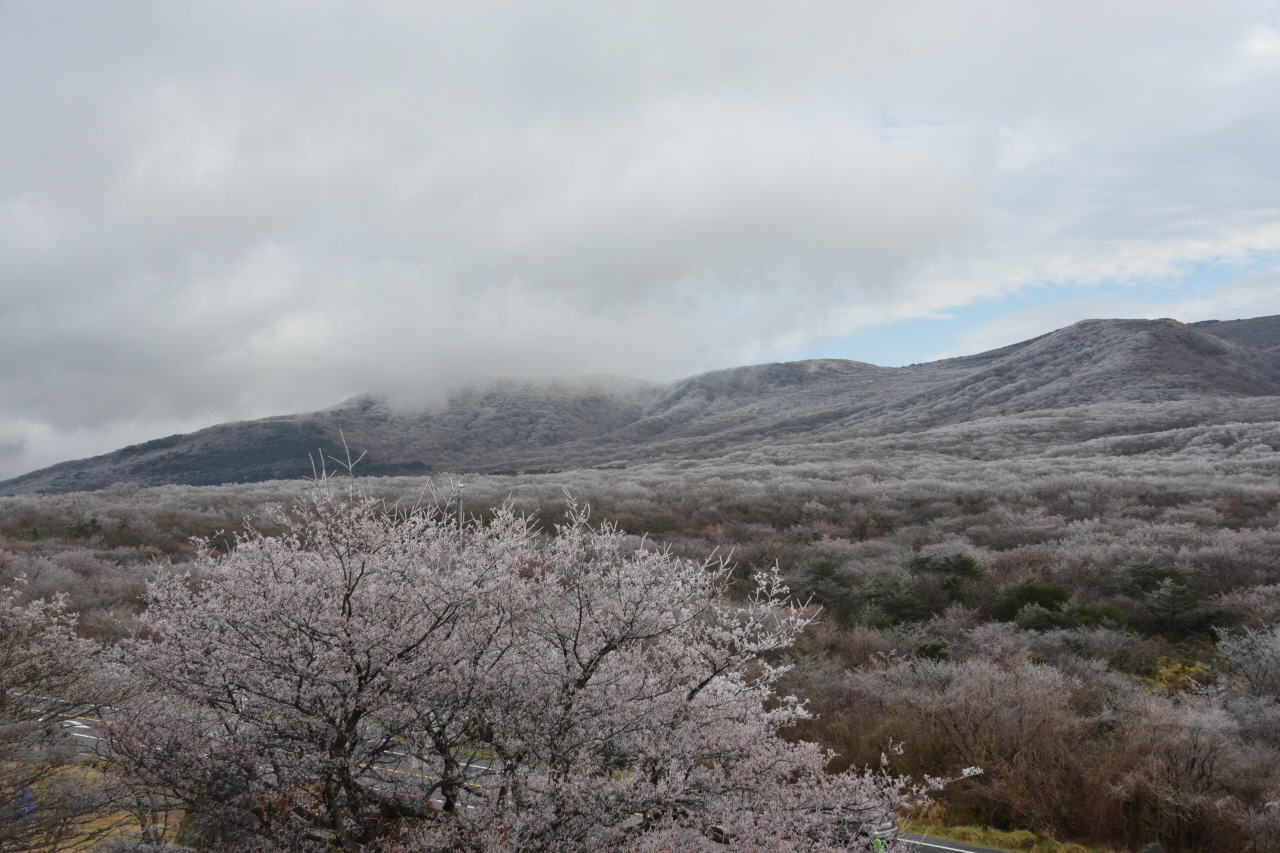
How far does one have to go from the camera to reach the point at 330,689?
5035 millimetres

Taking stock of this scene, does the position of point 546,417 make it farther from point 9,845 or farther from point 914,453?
point 9,845

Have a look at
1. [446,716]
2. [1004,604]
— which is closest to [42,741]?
[446,716]

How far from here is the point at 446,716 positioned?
17.1ft

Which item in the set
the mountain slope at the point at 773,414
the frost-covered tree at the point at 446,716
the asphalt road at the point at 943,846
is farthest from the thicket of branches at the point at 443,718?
the mountain slope at the point at 773,414

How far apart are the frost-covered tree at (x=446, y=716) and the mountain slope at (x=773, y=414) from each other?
5218 cm

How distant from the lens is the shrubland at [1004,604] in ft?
32.6

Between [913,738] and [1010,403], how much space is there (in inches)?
2930

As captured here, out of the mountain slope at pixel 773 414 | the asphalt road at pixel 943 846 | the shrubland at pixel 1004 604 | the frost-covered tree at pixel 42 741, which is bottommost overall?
the asphalt road at pixel 943 846

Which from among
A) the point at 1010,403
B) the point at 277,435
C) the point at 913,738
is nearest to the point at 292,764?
the point at 913,738

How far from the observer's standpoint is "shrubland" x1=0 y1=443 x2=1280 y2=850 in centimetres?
992

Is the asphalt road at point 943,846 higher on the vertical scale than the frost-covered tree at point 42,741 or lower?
lower

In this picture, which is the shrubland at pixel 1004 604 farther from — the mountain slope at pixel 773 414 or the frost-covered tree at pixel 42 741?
the mountain slope at pixel 773 414

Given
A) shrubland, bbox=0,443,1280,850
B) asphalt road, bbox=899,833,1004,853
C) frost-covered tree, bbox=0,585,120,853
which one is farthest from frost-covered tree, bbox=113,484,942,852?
asphalt road, bbox=899,833,1004,853

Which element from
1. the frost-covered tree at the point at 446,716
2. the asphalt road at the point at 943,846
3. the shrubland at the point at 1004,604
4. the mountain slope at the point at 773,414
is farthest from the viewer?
the mountain slope at the point at 773,414
